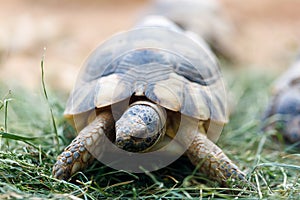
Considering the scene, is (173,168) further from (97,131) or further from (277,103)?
(277,103)

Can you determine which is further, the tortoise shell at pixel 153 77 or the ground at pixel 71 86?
the tortoise shell at pixel 153 77

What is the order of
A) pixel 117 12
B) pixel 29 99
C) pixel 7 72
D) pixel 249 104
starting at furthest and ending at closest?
pixel 117 12, pixel 7 72, pixel 249 104, pixel 29 99

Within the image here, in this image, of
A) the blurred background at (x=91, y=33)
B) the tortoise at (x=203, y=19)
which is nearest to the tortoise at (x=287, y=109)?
the blurred background at (x=91, y=33)

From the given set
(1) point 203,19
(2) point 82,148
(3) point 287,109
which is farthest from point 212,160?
(1) point 203,19

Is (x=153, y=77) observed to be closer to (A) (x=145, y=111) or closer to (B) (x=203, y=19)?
(A) (x=145, y=111)

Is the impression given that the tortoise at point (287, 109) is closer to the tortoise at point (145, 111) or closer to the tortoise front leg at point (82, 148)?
the tortoise at point (145, 111)

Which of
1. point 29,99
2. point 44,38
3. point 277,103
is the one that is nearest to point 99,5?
point 44,38
